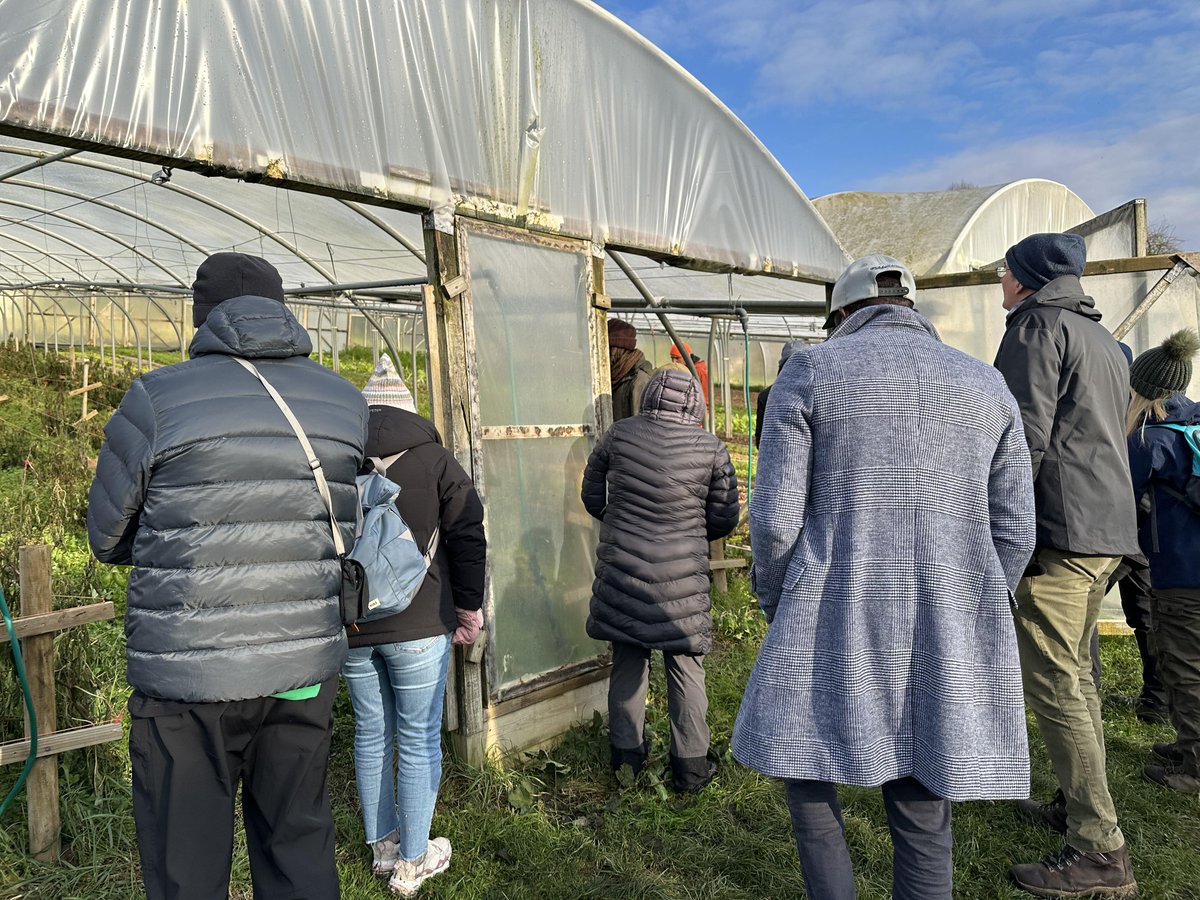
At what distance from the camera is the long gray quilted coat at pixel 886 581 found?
1.90 m

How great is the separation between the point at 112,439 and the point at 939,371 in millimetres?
1957

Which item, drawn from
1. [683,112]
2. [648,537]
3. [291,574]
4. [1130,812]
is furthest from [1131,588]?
[291,574]

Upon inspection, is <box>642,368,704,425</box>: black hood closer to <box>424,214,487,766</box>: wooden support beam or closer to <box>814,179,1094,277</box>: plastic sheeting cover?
<box>424,214,487,766</box>: wooden support beam

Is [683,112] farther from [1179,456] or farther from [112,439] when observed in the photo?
[112,439]

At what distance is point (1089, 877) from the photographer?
2.76m

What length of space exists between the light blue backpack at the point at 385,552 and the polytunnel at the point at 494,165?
105 cm

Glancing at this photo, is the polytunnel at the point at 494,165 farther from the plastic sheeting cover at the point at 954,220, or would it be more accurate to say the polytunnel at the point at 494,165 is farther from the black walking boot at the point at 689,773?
the plastic sheeting cover at the point at 954,220

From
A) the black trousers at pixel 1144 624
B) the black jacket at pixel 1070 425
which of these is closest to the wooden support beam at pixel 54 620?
the black jacket at pixel 1070 425

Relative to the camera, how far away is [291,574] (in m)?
1.92

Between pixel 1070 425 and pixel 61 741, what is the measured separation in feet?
12.1

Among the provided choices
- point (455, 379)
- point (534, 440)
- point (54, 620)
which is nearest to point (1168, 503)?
point (534, 440)

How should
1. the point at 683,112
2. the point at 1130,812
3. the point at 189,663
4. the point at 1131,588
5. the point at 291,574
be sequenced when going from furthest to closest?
the point at 683,112 < the point at 1131,588 < the point at 1130,812 < the point at 291,574 < the point at 189,663

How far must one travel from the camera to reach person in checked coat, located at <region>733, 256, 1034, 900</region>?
190 centimetres

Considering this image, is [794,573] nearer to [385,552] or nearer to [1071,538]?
[385,552]
